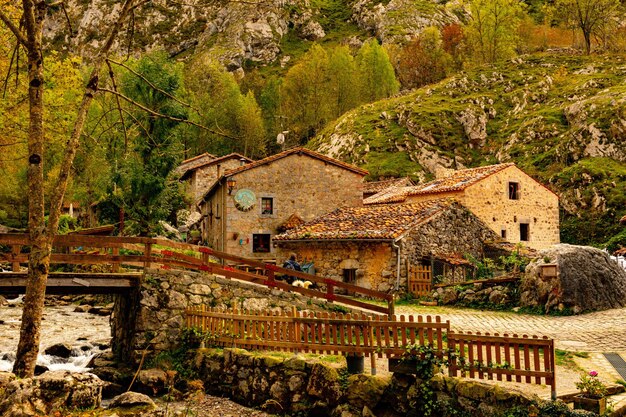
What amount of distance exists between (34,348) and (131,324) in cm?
628

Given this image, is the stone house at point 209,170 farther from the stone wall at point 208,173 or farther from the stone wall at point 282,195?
the stone wall at point 282,195

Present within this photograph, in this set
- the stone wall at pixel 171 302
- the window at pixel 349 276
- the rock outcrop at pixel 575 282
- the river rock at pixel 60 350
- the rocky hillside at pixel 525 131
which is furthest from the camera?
the rocky hillside at pixel 525 131

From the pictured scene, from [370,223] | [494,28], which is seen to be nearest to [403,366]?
[370,223]

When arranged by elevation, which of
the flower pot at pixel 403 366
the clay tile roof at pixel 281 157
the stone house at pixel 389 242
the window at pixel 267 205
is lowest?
the flower pot at pixel 403 366

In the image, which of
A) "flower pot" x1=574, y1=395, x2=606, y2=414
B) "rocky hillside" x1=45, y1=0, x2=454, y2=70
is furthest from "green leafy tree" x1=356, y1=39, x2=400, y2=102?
"flower pot" x1=574, y1=395, x2=606, y2=414

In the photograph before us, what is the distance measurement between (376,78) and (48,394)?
2784 inches

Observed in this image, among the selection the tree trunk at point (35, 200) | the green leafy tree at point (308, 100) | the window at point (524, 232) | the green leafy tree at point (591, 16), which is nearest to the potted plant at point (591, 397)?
the tree trunk at point (35, 200)

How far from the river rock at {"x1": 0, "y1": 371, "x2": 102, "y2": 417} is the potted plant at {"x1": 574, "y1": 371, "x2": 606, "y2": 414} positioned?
25.4 feet

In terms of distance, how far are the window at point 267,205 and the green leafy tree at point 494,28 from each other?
53.8m

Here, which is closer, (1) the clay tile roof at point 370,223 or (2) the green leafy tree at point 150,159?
(1) the clay tile roof at point 370,223

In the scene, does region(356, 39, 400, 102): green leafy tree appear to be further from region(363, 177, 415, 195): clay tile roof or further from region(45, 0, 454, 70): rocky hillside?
region(45, 0, 454, 70): rocky hillside

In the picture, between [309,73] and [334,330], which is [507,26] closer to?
[309,73]

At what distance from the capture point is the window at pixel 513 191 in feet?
102

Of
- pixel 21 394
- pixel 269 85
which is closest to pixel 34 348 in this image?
pixel 21 394
